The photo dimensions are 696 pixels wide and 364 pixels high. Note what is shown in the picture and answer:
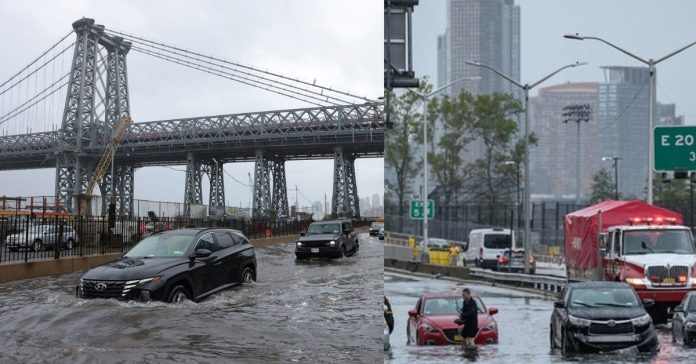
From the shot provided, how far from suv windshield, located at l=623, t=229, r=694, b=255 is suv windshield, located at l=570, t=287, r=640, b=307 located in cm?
26

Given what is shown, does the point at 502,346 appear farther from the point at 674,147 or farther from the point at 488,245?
the point at 674,147

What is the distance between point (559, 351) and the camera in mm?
3760

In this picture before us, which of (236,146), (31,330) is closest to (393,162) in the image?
(31,330)

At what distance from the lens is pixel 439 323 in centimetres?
384

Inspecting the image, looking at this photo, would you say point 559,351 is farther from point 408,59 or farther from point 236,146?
point 236,146

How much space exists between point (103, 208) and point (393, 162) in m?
26.7

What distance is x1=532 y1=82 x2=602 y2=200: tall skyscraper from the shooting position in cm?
371

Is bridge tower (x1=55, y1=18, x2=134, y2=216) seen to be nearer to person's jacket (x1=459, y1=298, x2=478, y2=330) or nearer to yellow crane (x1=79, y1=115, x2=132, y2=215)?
yellow crane (x1=79, y1=115, x2=132, y2=215)

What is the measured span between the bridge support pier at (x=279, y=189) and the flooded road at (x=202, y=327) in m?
8.06

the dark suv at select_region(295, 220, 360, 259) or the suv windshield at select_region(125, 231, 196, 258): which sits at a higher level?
the suv windshield at select_region(125, 231, 196, 258)

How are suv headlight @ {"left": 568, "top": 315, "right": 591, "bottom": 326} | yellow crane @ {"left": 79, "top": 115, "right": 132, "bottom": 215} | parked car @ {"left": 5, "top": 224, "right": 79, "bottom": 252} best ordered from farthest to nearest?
yellow crane @ {"left": 79, "top": 115, "right": 132, "bottom": 215} → parked car @ {"left": 5, "top": 224, "right": 79, "bottom": 252} → suv headlight @ {"left": 568, "top": 315, "right": 591, "bottom": 326}

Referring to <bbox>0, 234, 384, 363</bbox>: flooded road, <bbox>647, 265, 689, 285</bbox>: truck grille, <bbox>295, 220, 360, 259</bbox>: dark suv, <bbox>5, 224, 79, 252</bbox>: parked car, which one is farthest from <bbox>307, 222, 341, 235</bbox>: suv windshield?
<bbox>647, 265, 689, 285</bbox>: truck grille

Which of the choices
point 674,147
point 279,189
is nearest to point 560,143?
point 674,147

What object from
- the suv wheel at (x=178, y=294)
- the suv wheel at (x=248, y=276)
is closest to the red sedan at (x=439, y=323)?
the suv wheel at (x=178, y=294)
